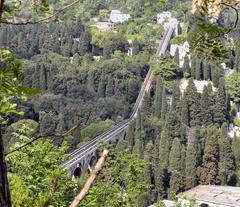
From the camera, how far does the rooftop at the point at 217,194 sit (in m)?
19.5

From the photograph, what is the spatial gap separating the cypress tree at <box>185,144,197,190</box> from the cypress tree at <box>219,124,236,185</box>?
1.58 metres

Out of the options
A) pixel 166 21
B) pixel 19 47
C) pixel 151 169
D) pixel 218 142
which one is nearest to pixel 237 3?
pixel 151 169

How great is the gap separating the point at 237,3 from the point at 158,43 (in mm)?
42859

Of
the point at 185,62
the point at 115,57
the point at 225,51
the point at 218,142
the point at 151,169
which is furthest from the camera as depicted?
the point at 115,57

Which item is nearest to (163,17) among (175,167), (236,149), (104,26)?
(104,26)

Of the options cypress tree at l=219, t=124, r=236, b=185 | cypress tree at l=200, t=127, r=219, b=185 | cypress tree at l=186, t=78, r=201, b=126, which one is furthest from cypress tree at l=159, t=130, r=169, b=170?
cypress tree at l=186, t=78, r=201, b=126

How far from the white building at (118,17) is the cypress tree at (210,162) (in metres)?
30.3

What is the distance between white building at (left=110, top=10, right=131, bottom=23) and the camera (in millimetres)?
53625

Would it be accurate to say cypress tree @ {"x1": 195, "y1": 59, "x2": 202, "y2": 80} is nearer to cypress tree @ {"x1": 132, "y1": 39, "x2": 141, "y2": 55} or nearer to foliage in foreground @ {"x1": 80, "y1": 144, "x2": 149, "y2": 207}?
cypress tree @ {"x1": 132, "y1": 39, "x2": 141, "y2": 55}

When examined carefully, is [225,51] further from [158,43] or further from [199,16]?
[158,43]

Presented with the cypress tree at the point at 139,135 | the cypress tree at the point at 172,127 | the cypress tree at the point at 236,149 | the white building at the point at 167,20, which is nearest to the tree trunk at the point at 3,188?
the cypress tree at the point at 139,135

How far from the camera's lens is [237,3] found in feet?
7.45

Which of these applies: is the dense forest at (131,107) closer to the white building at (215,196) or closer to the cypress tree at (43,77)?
the cypress tree at (43,77)

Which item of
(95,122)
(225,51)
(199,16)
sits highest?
(199,16)
